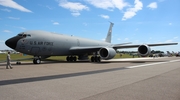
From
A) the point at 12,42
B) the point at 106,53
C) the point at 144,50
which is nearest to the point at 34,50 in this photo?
the point at 12,42

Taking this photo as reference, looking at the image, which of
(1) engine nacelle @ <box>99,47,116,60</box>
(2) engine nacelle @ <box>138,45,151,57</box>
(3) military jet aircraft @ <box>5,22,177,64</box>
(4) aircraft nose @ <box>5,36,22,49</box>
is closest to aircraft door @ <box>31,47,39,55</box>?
(3) military jet aircraft @ <box>5,22,177,64</box>

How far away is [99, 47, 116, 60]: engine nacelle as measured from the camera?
2242cm

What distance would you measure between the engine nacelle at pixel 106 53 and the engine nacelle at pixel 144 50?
12.5 feet

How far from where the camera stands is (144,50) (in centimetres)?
2402

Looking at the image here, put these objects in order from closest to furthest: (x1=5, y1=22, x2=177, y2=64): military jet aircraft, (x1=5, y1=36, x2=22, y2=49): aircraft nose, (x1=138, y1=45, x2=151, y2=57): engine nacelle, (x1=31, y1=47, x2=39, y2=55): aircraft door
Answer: (x1=5, y1=36, x2=22, y2=49): aircraft nose, (x1=5, y1=22, x2=177, y2=64): military jet aircraft, (x1=31, y1=47, x2=39, y2=55): aircraft door, (x1=138, y1=45, x2=151, y2=57): engine nacelle

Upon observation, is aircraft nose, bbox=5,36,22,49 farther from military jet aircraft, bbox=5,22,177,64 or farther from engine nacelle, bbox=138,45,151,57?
engine nacelle, bbox=138,45,151,57

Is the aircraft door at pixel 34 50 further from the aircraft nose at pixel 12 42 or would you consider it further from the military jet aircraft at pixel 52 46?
the aircraft nose at pixel 12 42

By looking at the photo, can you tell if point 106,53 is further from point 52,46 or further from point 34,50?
point 34,50

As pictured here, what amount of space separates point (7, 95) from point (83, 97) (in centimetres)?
221

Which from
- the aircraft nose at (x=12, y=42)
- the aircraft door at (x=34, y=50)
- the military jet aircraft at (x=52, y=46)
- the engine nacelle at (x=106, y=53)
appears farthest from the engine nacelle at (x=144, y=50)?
the aircraft nose at (x=12, y=42)

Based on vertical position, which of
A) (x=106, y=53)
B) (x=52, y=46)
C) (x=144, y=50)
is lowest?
(x=106, y=53)

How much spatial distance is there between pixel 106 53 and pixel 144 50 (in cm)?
532

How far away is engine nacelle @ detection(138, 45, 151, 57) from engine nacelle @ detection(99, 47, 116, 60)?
3.80m

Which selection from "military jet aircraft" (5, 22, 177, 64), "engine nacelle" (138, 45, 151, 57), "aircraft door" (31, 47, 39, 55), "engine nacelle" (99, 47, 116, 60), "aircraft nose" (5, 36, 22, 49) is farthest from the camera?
"engine nacelle" (138, 45, 151, 57)
